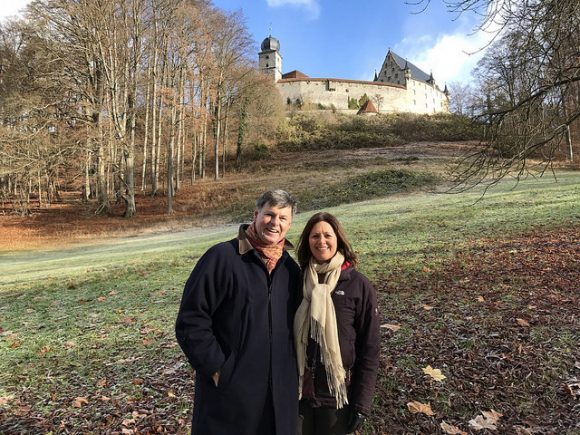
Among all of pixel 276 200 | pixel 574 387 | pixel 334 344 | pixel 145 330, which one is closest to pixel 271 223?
pixel 276 200

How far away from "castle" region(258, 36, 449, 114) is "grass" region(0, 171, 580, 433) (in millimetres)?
62810

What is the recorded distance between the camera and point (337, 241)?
248cm

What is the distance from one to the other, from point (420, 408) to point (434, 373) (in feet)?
1.72

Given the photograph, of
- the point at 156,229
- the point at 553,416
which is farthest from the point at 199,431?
the point at 156,229

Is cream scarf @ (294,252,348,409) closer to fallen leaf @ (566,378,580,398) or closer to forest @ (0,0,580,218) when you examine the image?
fallen leaf @ (566,378,580,398)

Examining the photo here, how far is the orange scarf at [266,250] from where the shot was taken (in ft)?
7.36

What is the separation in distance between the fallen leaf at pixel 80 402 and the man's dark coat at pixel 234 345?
8.03 feet

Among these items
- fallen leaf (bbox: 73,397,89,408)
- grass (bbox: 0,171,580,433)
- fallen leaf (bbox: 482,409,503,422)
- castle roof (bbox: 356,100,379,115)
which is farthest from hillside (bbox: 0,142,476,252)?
castle roof (bbox: 356,100,379,115)

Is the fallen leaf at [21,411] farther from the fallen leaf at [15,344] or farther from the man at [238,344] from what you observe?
the man at [238,344]

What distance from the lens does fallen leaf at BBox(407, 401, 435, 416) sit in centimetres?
334

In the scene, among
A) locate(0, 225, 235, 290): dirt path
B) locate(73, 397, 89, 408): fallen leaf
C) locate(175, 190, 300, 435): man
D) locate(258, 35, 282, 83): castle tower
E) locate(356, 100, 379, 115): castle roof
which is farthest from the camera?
locate(258, 35, 282, 83): castle tower

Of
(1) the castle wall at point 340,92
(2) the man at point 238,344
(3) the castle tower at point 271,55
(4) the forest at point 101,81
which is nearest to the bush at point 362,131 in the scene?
(4) the forest at point 101,81

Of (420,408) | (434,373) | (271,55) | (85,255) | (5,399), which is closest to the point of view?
(420,408)

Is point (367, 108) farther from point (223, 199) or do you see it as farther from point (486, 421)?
point (486, 421)
